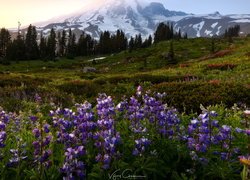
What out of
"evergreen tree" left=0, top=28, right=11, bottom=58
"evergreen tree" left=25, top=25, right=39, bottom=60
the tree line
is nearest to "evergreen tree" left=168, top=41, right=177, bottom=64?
the tree line

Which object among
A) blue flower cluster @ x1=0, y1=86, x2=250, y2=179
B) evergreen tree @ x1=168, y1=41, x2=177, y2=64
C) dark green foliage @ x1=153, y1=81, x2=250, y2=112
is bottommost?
evergreen tree @ x1=168, y1=41, x2=177, y2=64

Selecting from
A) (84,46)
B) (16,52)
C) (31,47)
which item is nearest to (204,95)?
(16,52)

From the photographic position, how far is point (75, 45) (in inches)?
5428

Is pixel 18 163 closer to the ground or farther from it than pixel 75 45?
farther from it

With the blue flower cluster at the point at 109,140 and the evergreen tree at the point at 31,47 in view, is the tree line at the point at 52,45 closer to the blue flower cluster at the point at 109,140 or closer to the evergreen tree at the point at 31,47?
the evergreen tree at the point at 31,47

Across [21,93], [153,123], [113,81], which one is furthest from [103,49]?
[153,123]

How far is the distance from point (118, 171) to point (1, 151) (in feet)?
5.48

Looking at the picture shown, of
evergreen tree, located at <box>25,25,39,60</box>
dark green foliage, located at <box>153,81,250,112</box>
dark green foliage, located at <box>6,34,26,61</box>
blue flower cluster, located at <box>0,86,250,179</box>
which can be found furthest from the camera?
evergreen tree, located at <box>25,25,39,60</box>

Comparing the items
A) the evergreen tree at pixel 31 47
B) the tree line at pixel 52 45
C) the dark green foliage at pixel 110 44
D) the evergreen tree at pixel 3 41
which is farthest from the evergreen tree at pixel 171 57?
the dark green foliage at pixel 110 44

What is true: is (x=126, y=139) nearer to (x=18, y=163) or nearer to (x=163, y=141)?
(x=163, y=141)

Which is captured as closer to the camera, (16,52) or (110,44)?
(16,52)

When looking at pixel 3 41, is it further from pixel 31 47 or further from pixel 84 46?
pixel 84 46

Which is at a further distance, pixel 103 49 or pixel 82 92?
pixel 103 49

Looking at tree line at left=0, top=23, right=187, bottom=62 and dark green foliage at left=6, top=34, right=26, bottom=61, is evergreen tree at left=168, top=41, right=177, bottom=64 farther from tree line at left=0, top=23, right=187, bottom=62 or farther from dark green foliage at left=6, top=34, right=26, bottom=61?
dark green foliage at left=6, top=34, right=26, bottom=61
